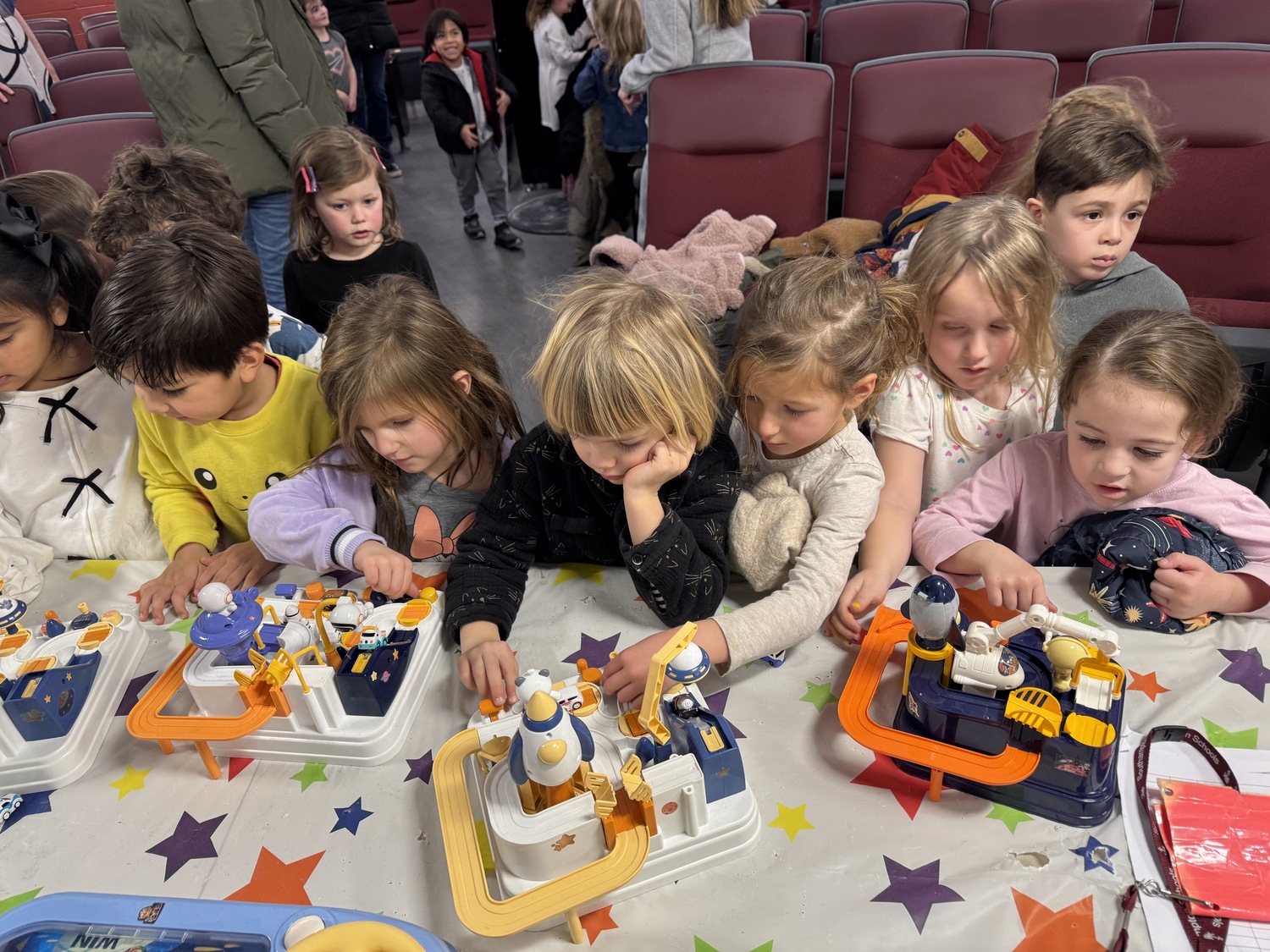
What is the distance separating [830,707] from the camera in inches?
32.4

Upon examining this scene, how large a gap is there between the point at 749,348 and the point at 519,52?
4.33 meters

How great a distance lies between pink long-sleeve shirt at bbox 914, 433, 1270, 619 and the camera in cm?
96

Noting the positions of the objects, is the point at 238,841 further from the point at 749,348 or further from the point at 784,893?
the point at 749,348

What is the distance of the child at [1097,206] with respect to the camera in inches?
50.8

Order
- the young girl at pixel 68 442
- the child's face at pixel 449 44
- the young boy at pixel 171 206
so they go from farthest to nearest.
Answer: the child's face at pixel 449 44 → the young boy at pixel 171 206 → the young girl at pixel 68 442

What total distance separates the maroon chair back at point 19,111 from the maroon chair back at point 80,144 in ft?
3.36

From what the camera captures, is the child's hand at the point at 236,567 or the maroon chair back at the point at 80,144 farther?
the maroon chair back at the point at 80,144

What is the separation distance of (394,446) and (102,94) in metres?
2.87

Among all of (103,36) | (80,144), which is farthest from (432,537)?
(103,36)

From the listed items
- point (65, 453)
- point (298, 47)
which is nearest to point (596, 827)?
point (65, 453)

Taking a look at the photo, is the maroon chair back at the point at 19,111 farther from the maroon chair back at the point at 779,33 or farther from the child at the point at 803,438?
the child at the point at 803,438

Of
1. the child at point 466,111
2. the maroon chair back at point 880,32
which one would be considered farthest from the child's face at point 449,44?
the maroon chair back at point 880,32

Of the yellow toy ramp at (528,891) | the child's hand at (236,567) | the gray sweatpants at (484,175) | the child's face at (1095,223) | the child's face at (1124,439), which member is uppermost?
the child's face at (1095,223)

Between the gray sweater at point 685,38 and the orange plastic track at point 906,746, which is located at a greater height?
the gray sweater at point 685,38
